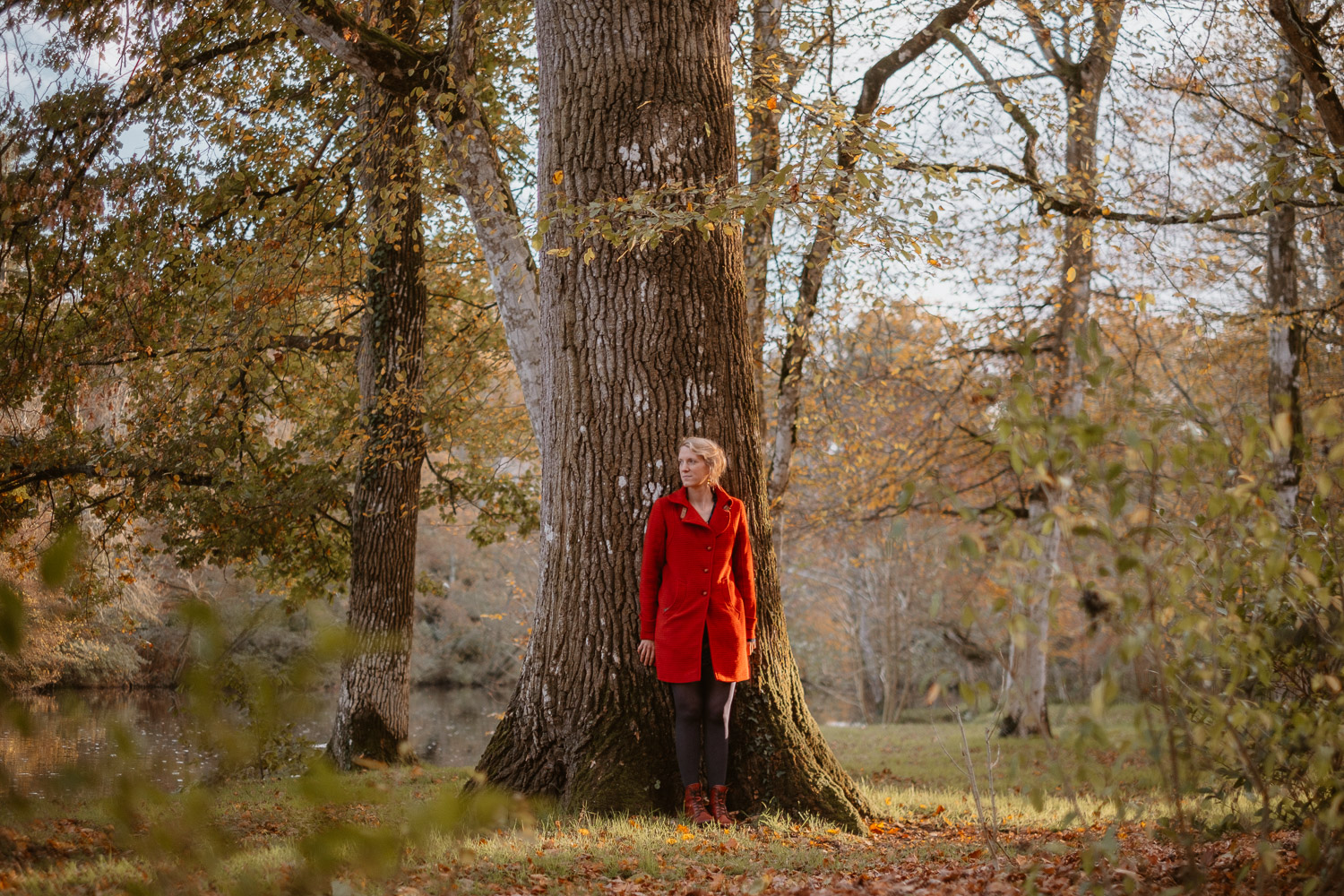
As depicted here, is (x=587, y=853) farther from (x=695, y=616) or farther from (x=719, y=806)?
(x=695, y=616)

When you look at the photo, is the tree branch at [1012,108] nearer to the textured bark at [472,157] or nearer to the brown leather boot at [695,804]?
the textured bark at [472,157]

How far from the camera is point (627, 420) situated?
16.4 ft

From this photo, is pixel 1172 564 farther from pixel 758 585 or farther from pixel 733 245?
pixel 733 245

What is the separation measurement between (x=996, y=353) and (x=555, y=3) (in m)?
9.83

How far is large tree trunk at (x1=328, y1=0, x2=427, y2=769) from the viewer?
366 inches

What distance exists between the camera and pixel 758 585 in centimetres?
525

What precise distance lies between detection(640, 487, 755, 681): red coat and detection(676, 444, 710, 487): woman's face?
127 millimetres

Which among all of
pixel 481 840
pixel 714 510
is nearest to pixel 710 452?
pixel 714 510

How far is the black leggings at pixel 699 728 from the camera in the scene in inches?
187

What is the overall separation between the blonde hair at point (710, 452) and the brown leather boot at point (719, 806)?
1.48m

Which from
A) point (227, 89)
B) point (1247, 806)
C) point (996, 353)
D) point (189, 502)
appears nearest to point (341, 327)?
point (189, 502)

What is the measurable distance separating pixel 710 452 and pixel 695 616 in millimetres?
799

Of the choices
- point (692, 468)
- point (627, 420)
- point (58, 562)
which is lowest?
point (58, 562)

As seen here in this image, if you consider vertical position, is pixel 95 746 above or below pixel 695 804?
above
